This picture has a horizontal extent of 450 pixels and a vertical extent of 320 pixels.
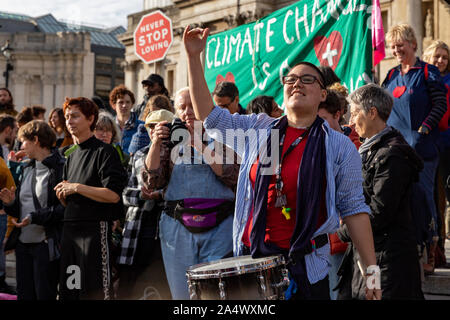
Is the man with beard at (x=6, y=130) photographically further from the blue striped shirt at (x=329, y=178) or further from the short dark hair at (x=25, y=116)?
the blue striped shirt at (x=329, y=178)

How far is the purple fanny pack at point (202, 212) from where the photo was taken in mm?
4863

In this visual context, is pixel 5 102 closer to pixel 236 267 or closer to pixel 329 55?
pixel 329 55

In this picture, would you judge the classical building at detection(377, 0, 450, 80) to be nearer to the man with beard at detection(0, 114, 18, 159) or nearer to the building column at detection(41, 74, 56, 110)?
the man with beard at detection(0, 114, 18, 159)

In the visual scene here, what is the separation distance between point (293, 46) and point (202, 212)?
393cm

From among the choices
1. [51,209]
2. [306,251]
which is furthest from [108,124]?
[306,251]

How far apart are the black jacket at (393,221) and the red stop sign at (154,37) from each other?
6.12 meters

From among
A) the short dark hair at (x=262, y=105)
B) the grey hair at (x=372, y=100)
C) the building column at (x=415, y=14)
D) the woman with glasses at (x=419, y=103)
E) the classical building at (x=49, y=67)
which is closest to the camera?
the grey hair at (x=372, y=100)

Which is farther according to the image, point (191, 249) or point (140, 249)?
point (140, 249)

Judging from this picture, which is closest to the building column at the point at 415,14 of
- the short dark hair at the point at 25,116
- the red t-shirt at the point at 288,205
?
the short dark hair at the point at 25,116

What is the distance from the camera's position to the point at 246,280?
3.34m

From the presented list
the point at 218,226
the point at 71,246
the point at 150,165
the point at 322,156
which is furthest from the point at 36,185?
the point at 322,156

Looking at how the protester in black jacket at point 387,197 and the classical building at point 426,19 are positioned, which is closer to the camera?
the protester in black jacket at point 387,197

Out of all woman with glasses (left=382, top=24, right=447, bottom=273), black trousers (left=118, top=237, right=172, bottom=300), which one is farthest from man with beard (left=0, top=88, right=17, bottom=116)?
woman with glasses (left=382, top=24, right=447, bottom=273)

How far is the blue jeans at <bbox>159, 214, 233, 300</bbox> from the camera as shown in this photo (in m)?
4.81
